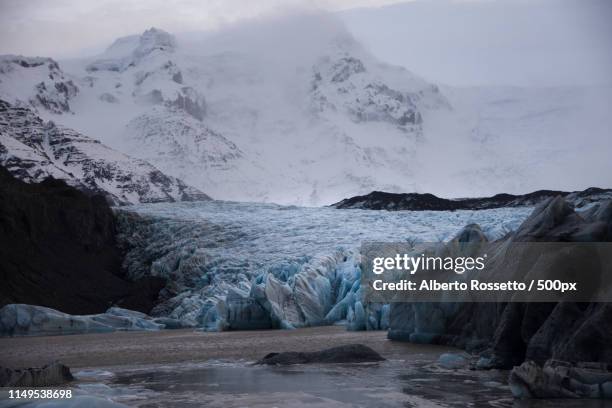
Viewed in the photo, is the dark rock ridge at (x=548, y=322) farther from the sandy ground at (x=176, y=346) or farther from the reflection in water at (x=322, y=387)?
the sandy ground at (x=176, y=346)

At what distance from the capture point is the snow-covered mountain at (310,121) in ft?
458

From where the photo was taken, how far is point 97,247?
38031 millimetres

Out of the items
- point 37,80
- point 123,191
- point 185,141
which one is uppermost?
point 37,80

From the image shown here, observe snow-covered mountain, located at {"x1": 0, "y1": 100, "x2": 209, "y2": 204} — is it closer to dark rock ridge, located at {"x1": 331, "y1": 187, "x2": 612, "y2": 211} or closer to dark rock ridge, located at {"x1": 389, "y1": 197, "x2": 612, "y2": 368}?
dark rock ridge, located at {"x1": 331, "y1": 187, "x2": 612, "y2": 211}

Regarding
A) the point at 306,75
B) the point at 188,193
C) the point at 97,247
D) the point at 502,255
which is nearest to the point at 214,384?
the point at 502,255

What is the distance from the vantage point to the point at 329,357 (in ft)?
43.1

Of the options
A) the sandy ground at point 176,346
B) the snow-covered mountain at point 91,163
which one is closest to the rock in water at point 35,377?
the sandy ground at point 176,346

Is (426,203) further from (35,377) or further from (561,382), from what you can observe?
(561,382)

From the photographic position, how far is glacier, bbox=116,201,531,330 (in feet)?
76.7

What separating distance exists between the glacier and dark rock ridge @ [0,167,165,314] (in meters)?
1.12

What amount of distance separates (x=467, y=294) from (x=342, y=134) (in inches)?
5727

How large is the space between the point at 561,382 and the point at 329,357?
15.7 feet

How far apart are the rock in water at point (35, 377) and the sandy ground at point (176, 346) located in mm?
3030

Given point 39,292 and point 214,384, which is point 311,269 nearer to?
point 39,292
